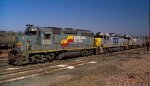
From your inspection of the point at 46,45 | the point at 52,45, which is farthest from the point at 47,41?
the point at 52,45

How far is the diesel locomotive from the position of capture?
747 inches

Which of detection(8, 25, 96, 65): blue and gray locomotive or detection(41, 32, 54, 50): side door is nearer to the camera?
detection(8, 25, 96, 65): blue and gray locomotive

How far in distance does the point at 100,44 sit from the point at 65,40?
8.99m

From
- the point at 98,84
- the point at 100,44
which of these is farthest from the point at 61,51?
the point at 98,84

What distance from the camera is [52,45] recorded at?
21531mm

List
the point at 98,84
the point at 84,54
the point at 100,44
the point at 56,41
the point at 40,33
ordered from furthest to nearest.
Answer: the point at 100,44 < the point at 84,54 < the point at 56,41 < the point at 40,33 < the point at 98,84

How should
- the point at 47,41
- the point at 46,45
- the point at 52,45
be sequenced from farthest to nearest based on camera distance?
the point at 52,45 < the point at 47,41 < the point at 46,45

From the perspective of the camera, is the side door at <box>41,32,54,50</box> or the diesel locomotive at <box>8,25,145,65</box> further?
the side door at <box>41,32,54,50</box>

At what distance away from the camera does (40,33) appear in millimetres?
20172

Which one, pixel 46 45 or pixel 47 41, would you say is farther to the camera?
pixel 47 41

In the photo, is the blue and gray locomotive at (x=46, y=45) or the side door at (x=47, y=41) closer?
the blue and gray locomotive at (x=46, y=45)

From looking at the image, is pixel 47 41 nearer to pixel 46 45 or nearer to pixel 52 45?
pixel 46 45

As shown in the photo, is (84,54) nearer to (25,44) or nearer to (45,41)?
(45,41)

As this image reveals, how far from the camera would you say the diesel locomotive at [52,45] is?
1898 centimetres
